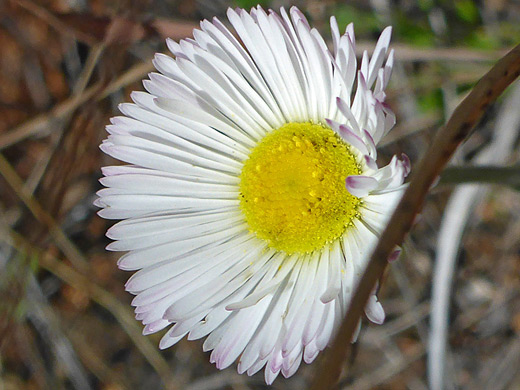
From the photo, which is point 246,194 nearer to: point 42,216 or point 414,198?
point 414,198

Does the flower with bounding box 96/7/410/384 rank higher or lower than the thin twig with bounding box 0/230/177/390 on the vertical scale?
higher

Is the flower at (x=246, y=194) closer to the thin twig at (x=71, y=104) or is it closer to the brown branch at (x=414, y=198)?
the brown branch at (x=414, y=198)

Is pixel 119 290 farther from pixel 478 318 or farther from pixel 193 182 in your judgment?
pixel 478 318

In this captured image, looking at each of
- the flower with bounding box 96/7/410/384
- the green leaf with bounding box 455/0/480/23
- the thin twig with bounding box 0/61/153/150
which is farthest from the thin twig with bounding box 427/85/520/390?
the thin twig with bounding box 0/61/153/150

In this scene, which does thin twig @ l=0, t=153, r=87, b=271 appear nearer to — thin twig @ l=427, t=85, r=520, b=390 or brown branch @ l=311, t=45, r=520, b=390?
thin twig @ l=427, t=85, r=520, b=390

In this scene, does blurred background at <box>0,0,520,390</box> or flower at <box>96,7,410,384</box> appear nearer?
flower at <box>96,7,410,384</box>

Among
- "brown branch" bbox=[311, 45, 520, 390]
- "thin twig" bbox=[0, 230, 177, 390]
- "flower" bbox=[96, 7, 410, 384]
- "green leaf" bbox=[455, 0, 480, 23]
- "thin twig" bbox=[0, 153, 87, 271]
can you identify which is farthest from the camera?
"thin twig" bbox=[0, 230, 177, 390]

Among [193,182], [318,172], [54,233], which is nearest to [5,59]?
[54,233]
